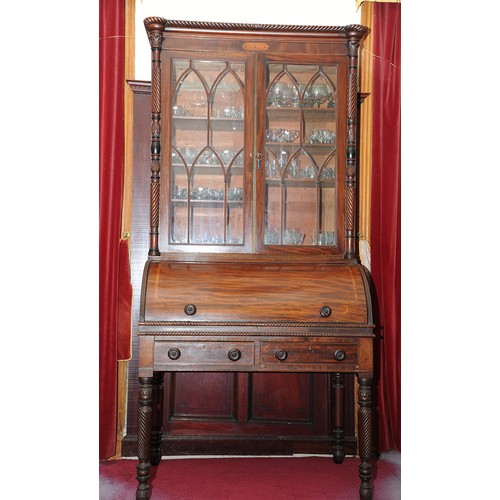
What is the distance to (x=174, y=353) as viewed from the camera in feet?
7.17

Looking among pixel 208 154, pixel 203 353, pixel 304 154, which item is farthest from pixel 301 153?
pixel 203 353

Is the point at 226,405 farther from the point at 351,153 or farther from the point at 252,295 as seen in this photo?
the point at 351,153

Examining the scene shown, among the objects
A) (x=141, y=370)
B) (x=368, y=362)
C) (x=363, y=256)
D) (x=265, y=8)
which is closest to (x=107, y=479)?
(x=141, y=370)

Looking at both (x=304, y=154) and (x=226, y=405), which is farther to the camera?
(x=226, y=405)

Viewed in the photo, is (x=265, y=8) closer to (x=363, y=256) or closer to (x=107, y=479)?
(x=363, y=256)

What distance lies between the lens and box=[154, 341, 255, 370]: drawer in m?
2.19

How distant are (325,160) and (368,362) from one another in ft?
3.11

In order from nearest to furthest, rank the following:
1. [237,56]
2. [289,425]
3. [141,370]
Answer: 1. [141,370]
2. [237,56]
3. [289,425]

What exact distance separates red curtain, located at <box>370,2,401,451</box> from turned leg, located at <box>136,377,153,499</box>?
1293 mm

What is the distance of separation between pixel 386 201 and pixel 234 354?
126cm

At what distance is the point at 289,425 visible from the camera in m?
2.87

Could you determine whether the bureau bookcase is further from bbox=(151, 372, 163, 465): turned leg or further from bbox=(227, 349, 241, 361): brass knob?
bbox=(227, 349, 241, 361): brass knob

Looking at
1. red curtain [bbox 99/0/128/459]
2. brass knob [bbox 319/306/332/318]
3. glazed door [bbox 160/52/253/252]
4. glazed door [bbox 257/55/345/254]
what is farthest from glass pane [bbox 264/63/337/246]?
red curtain [bbox 99/0/128/459]

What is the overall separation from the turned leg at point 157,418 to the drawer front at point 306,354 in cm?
73
